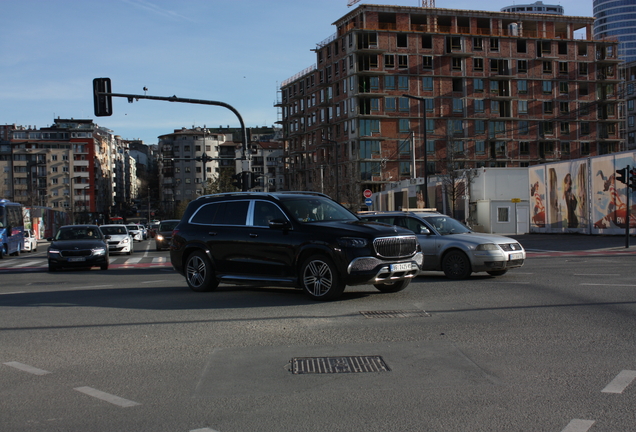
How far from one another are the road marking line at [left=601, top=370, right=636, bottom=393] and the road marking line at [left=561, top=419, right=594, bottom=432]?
34.1 inches

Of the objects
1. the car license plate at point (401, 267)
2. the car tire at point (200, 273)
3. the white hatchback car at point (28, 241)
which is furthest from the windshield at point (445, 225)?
the white hatchback car at point (28, 241)

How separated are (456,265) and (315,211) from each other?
4382mm

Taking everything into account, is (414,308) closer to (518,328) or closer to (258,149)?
(518,328)

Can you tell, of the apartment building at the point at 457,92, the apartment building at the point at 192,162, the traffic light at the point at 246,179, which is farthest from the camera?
the apartment building at the point at 192,162

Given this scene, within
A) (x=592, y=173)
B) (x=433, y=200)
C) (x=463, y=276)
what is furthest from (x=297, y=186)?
(x=463, y=276)

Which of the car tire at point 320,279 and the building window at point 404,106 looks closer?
the car tire at point 320,279

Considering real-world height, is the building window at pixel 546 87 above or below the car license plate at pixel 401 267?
above

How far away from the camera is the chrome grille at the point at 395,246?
10.8 metres

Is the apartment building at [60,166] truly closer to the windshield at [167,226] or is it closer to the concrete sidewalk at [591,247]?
the windshield at [167,226]

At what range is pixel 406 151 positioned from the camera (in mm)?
86188

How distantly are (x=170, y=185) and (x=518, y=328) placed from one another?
155007 mm

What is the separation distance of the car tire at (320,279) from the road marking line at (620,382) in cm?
547

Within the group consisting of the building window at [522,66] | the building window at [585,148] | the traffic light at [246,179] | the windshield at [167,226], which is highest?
the building window at [522,66]

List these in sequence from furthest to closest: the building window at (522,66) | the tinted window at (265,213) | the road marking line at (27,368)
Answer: the building window at (522,66) → the tinted window at (265,213) → the road marking line at (27,368)
